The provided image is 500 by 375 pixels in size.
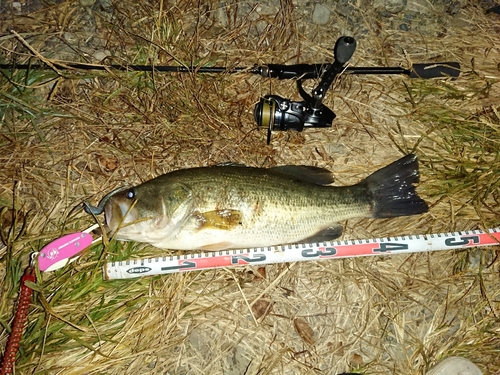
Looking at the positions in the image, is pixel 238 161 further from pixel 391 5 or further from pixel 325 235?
pixel 391 5

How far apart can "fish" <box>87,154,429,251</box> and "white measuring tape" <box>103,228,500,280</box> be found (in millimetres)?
199

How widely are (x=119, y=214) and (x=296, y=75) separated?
2.01 metres

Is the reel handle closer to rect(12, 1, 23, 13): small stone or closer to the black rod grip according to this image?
the black rod grip

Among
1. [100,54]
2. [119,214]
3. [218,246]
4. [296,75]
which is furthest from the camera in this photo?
[100,54]

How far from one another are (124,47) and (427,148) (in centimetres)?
329

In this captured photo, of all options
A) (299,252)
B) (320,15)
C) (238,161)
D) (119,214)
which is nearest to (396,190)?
(299,252)

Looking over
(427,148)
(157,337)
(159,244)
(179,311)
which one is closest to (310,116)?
(427,148)

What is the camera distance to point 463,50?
4.09 metres

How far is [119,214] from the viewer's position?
274 centimetres

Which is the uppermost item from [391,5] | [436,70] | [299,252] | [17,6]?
[391,5]

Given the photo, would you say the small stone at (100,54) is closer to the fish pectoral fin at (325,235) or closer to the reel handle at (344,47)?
the reel handle at (344,47)

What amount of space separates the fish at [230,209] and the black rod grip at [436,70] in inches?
54.8

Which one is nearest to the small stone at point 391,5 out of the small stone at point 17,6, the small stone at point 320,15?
the small stone at point 320,15

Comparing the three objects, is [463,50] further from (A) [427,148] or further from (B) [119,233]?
(B) [119,233]
